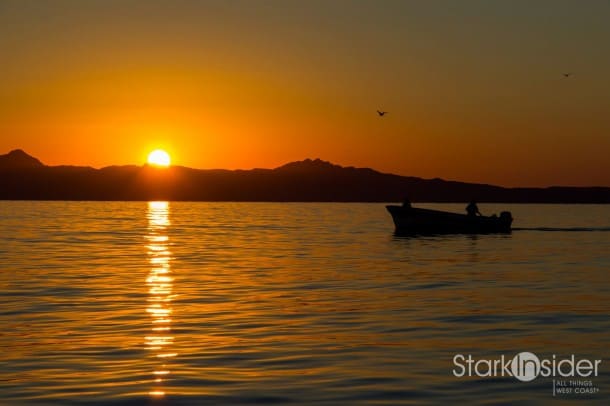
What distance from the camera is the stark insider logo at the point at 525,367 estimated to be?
52.6ft

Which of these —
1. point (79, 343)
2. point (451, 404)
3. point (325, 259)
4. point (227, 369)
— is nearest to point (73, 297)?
point (79, 343)

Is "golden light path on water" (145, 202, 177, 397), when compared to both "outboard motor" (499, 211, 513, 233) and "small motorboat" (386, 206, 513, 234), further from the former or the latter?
"outboard motor" (499, 211, 513, 233)

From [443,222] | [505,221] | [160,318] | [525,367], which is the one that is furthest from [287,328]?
[505,221]

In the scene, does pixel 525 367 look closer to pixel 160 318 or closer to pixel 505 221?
pixel 160 318

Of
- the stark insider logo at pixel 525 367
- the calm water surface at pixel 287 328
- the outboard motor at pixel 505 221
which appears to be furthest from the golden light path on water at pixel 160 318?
the outboard motor at pixel 505 221

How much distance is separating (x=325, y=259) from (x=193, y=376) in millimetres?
30584

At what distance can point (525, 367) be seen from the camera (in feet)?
54.3

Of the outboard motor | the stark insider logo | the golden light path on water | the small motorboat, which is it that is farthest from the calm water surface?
the outboard motor

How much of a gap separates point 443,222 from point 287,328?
170 feet

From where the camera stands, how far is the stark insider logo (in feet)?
52.6

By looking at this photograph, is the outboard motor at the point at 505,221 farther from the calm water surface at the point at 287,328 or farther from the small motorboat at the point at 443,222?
Result: the calm water surface at the point at 287,328

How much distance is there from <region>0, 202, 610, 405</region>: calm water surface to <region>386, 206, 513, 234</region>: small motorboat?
26949 millimetres

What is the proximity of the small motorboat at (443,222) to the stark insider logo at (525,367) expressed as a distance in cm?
5438

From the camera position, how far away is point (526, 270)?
39.6 meters
